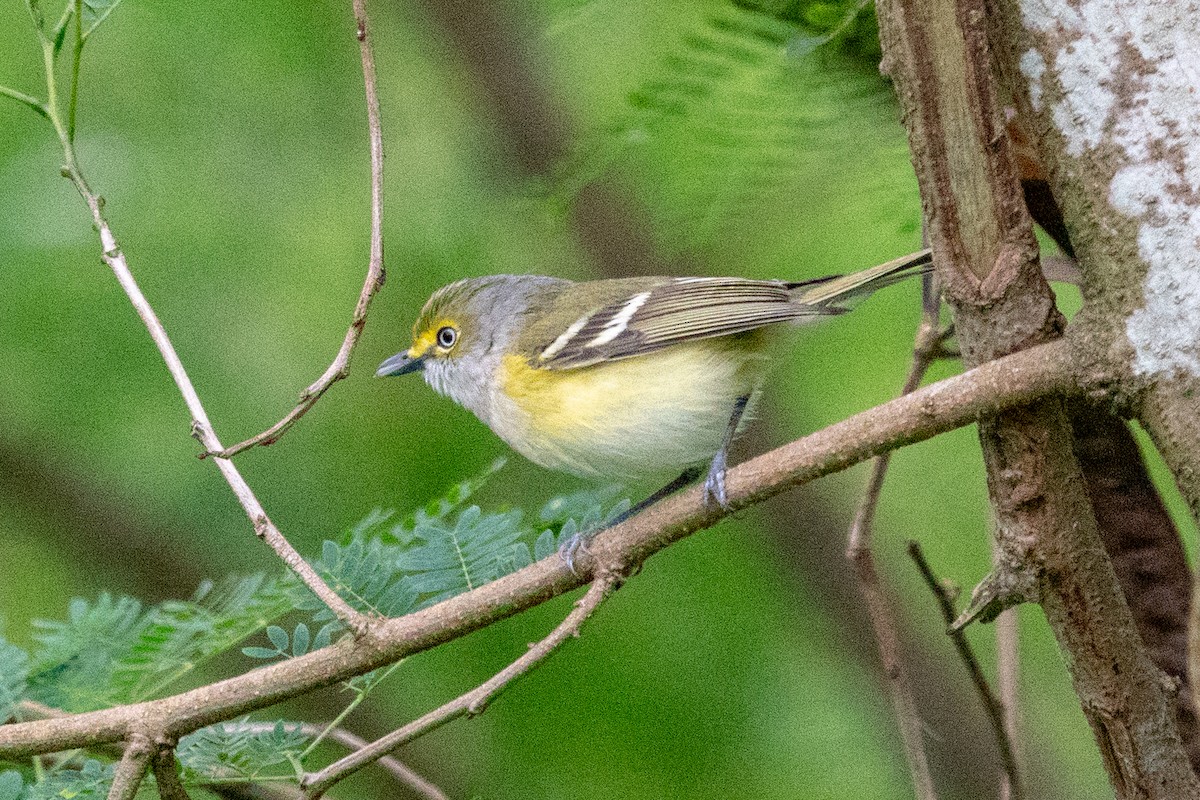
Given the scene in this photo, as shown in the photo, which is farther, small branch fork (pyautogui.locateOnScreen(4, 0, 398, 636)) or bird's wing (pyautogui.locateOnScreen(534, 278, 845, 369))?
bird's wing (pyautogui.locateOnScreen(534, 278, 845, 369))

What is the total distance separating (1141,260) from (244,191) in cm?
385

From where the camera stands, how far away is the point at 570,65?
5.01m

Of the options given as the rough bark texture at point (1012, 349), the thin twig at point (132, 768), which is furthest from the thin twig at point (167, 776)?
the rough bark texture at point (1012, 349)

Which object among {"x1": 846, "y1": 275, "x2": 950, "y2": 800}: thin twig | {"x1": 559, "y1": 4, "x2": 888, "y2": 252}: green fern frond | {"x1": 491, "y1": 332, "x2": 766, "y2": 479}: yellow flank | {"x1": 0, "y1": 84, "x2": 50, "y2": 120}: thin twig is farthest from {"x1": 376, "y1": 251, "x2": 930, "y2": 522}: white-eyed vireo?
{"x1": 0, "y1": 84, "x2": 50, "y2": 120}: thin twig

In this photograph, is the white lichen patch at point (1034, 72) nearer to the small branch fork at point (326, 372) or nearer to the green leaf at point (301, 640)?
the small branch fork at point (326, 372)

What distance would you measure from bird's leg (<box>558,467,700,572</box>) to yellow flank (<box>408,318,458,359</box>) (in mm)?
914

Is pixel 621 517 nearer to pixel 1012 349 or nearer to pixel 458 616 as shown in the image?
pixel 458 616

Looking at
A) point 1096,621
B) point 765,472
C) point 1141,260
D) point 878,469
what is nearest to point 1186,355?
point 1141,260

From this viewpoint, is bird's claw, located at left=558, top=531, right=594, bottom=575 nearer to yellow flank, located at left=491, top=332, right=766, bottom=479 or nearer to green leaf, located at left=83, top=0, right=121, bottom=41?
yellow flank, located at left=491, top=332, right=766, bottom=479

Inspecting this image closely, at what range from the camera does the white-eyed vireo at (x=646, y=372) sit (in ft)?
11.0

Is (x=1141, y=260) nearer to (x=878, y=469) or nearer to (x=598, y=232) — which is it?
(x=878, y=469)

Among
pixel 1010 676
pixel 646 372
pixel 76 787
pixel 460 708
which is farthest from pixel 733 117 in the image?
pixel 76 787

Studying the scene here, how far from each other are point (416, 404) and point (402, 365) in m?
1.02

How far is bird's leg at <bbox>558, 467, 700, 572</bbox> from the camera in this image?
255 cm
